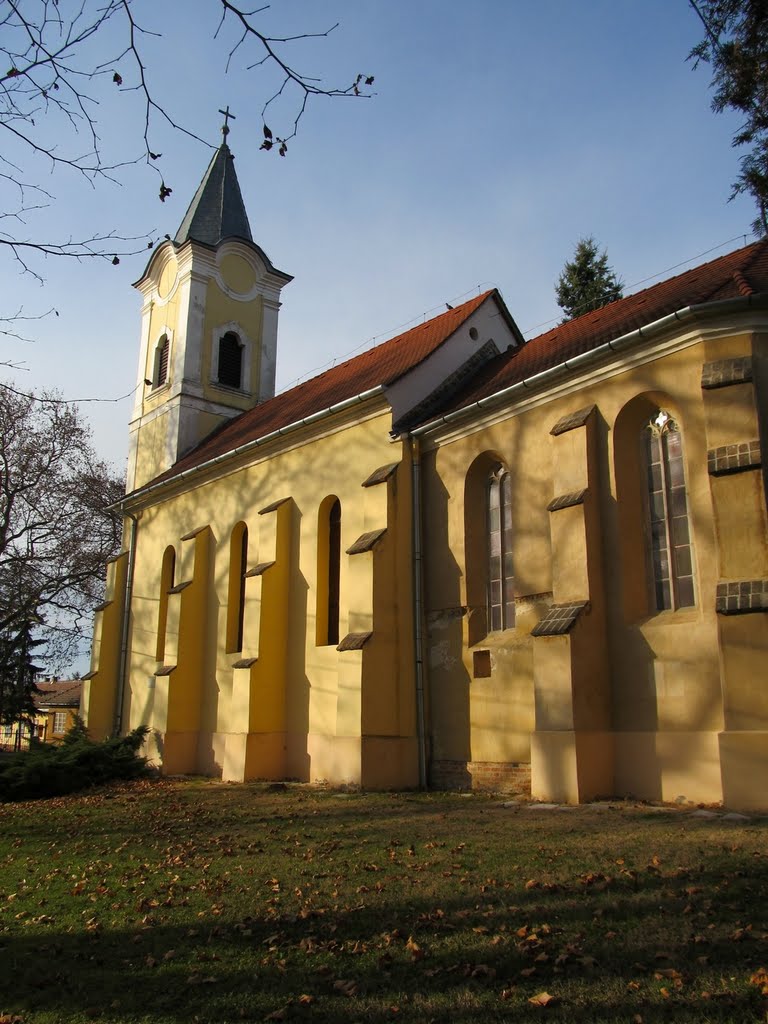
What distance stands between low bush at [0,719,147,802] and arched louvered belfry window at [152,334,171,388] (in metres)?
12.8

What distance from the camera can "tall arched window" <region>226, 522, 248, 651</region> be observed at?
2073 centimetres

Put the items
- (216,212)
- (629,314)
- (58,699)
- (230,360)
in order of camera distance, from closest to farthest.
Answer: (629,314) < (230,360) < (216,212) < (58,699)

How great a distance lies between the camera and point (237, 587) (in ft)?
69.5

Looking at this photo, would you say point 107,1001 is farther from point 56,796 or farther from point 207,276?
point 207,276

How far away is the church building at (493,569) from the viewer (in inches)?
461

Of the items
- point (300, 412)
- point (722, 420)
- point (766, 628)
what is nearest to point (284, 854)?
point (766, 628)

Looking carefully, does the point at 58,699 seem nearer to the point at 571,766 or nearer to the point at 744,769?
the point at 571,766

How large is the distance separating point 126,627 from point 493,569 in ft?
45.7

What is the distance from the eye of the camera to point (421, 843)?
9570 millimetres

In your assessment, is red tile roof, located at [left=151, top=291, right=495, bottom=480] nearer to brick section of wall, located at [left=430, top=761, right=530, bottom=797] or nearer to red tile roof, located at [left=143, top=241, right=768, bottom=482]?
red tile roof, located at [left=143, top=241, right=768, bottom=482]

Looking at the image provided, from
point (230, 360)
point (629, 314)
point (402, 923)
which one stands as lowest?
point (402, 923)

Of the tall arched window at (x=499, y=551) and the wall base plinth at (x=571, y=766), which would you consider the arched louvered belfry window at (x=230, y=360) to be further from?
the wall base plinth at (x=571, y=766)

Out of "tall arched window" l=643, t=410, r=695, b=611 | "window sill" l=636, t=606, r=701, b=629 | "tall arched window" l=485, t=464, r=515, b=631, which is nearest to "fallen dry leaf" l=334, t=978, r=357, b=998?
"window sill" l=636, t=606, r=701, b=629

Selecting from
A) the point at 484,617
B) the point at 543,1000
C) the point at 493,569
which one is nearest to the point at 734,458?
the point at 493,569
